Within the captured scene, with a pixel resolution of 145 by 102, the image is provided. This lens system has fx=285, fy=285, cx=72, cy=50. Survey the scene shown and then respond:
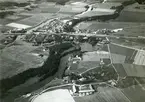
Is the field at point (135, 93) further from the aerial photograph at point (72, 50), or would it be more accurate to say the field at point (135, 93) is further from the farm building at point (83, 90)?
the farm building at point (83, 90)

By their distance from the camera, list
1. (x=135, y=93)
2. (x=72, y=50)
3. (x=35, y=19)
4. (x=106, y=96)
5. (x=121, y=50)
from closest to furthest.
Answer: (x=106, y=96)
(x=135, y=93)
(x=72, y=50)
(x=121, y=50)
(x=35, y=19)

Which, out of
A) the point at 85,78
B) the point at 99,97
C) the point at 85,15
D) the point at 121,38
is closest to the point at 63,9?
the point at 85,15

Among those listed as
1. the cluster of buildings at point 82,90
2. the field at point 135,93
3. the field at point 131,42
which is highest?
the field at point 131,42

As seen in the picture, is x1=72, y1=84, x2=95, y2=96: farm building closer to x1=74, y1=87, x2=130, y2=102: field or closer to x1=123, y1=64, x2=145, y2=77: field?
x1=74, y1=87, x2=130, y2=102: field

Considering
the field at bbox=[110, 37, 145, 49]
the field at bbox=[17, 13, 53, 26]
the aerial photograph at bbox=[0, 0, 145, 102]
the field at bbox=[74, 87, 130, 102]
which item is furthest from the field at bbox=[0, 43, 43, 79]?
the field at bbox=[110, 37, 145, 49]

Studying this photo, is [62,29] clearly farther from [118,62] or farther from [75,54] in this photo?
[118,62]

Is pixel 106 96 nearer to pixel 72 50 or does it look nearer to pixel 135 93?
pixel 135 93

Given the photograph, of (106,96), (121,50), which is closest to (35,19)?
(121,50)

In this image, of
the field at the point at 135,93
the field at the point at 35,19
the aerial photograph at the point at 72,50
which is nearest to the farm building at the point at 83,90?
the aerial photograph at the point at 72,50
